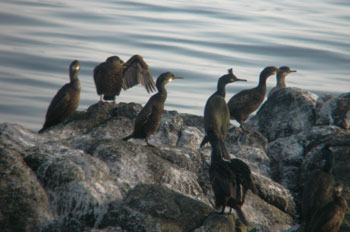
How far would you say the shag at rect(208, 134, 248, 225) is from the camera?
6035 mm

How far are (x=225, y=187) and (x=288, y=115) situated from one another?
376 centimetres

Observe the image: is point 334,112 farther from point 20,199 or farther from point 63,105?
point 20,199

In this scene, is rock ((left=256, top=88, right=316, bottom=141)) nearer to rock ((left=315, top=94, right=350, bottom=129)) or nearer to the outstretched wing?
rock ((left=315, top=94, right=350, bottom=129))

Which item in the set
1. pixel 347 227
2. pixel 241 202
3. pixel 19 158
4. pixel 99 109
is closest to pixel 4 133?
pixel 19 158

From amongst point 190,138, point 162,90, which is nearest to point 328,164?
point 190,138

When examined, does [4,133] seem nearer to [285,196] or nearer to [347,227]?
[285,196]

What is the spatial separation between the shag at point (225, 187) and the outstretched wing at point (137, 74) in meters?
4.24

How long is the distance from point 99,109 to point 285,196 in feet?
9.26

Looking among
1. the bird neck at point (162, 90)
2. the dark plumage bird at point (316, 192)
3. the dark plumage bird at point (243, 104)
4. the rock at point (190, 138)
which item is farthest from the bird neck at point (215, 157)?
the dark plumage bird at point (243, 104)

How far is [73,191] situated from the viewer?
18.9ft

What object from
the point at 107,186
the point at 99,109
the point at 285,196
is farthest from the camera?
the point at 99,109

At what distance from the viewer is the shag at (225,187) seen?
604 cm

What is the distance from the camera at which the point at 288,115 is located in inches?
374

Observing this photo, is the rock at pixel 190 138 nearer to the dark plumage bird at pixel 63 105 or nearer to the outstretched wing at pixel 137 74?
the dark plumage bird at pixel 63 105
